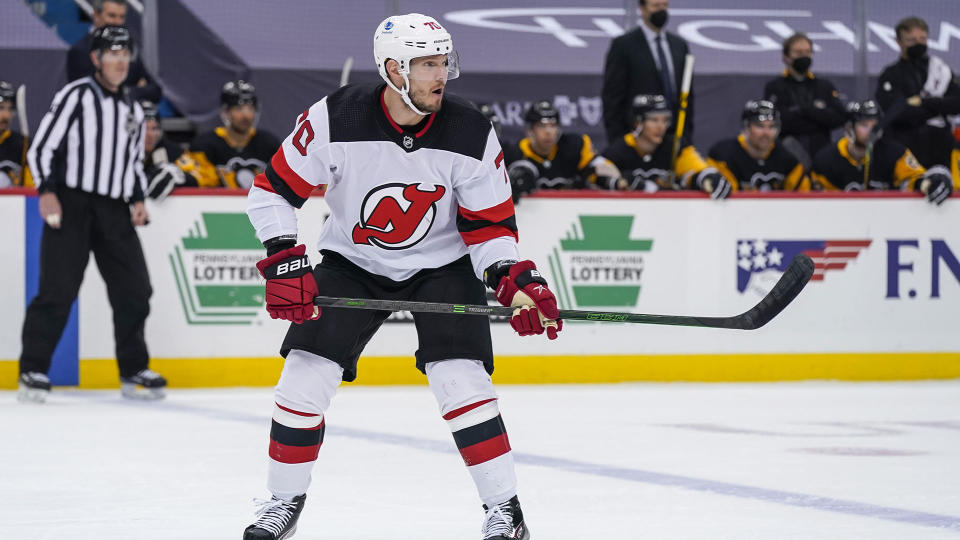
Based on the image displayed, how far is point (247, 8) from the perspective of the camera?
8109 mm

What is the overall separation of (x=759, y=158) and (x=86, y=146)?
132 inches

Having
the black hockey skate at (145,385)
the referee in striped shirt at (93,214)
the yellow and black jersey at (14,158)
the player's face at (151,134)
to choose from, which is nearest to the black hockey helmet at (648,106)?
the player's face at (151,134)

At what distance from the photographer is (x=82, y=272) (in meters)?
5.96

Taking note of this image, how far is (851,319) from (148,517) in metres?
4.42

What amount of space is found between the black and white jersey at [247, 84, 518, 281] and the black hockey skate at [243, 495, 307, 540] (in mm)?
523

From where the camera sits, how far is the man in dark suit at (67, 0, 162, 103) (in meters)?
6.72

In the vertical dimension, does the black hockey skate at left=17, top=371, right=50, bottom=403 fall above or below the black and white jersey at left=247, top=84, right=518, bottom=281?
below

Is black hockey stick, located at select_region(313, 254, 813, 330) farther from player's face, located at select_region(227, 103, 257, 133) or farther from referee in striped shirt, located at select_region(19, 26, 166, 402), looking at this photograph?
player's face, located at select_region(227, 103, 257, 133)

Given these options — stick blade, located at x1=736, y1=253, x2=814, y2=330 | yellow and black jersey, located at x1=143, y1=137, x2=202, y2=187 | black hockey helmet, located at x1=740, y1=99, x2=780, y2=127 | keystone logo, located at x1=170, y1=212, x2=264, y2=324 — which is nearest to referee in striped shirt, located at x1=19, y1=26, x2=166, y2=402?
keystone logo, located at x1=170, y1=212, x2=264, y2=324

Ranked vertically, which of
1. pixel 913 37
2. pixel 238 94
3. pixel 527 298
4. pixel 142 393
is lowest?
pixel 142 393

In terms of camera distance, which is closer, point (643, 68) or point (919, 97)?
point (643, 68)

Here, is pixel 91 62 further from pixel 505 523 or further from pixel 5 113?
pixel 505 523

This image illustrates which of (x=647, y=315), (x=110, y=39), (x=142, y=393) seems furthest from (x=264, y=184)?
(x=142, y=393)

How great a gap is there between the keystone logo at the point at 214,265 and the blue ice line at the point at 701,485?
5.09 ft
